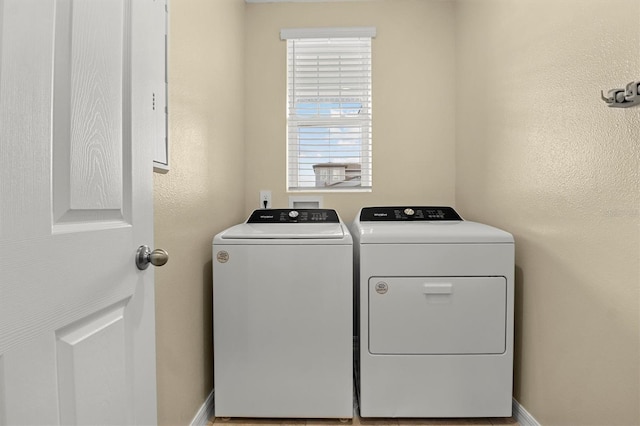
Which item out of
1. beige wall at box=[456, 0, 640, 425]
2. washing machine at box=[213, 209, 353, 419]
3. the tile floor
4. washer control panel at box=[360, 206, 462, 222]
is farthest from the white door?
washer control panel at box=[360, 206, 462, 222]

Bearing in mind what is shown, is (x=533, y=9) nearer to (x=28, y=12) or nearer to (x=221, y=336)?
(x=28, y=12)

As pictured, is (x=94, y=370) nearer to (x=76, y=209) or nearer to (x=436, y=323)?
(x=76, y=209)

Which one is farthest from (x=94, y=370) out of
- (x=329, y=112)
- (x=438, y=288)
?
(x=329, y=112)

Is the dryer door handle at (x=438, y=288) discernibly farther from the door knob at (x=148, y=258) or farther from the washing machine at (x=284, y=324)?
the door knob at (x=148, y=258)

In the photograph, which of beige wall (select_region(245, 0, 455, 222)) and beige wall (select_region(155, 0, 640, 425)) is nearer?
beige wall (select_region(155, 0, 640, 425))

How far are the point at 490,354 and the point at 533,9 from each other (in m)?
1.50

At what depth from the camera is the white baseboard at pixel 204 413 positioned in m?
1.59

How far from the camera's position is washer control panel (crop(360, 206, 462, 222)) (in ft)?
7.07

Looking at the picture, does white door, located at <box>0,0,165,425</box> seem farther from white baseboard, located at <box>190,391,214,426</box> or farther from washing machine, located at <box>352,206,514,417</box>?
washing machine, located at <box>352,206,514,417</box>

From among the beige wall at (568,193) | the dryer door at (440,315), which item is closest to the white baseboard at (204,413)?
the dryer door at (440,315)

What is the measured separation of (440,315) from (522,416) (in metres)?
0.60

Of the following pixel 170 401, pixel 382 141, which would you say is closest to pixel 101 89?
pixel 170 401

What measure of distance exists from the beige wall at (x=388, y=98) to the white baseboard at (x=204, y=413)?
118 cm

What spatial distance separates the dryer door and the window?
3.28 ft
